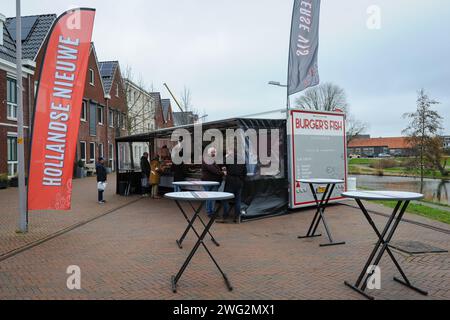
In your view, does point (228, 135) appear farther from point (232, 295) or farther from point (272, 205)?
point (232, 295)

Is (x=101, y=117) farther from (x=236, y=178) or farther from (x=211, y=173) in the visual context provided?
(x=236, y=178)

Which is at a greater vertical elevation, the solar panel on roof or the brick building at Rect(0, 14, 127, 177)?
the solar panel on roof

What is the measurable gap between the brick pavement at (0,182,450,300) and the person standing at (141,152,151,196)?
6.71 meters

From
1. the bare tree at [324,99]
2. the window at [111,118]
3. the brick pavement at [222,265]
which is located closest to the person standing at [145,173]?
the brick pavement at [222,265]

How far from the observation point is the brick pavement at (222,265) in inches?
176

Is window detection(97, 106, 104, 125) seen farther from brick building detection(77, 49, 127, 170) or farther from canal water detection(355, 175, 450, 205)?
canal water detection(355, 175, 450, 205)

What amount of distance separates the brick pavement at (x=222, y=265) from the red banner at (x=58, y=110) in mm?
1023

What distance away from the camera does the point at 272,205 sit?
32.2 ft

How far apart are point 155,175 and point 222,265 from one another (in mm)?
9211

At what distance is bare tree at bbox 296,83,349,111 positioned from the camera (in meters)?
54.2

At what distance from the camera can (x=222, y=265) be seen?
5.56m

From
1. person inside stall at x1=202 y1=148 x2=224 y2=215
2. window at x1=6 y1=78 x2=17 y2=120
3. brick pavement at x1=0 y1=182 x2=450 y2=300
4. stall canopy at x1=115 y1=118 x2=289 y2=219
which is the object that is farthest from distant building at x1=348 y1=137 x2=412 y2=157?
brick pavement at x1=0 y1=182 x2=450 y2=300

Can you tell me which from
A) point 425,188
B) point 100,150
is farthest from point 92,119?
point 425,188
